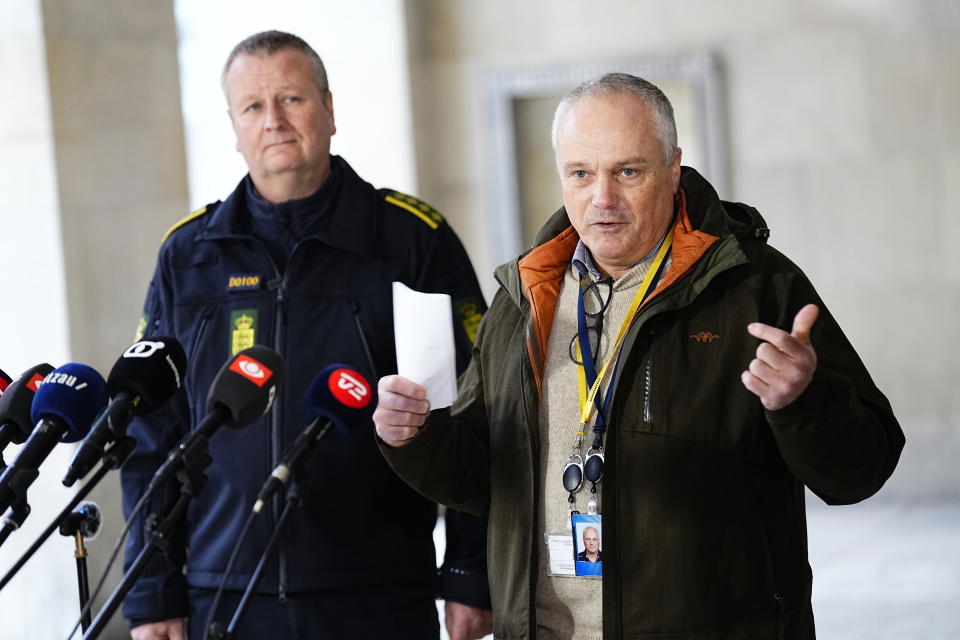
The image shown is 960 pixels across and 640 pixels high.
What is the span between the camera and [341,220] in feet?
8.79

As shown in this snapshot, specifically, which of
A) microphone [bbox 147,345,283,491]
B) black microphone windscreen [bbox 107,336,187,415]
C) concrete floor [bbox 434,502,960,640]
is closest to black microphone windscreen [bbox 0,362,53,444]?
black microphone windscreen [bbox 107,336,187,415]

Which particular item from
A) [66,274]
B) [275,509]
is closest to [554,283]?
[275,509]

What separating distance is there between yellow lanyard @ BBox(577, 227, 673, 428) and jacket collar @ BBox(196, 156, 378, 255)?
29.6 inches

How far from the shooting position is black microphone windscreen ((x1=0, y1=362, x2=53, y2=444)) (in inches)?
76.7

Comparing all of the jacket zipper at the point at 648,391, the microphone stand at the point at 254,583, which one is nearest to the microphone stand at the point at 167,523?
the microphone stand at the point at 254,583

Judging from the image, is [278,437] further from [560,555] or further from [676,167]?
[676,167]

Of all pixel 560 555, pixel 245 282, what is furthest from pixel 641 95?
pixel 245 282

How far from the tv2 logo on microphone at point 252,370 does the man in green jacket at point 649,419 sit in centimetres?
19

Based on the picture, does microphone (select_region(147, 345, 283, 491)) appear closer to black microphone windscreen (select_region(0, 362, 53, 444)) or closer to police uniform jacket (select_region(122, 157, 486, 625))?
black microphone windscreen (select_region(0, 362, 53, 444))

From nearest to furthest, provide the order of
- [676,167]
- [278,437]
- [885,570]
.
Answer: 1. [676,167]
2. [278,437]
3. [885,570]

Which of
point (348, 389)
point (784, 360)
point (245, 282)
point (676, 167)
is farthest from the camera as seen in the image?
point (245, 282)

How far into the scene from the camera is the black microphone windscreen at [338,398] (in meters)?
2.05

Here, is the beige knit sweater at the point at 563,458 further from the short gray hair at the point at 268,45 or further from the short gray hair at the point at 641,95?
the short gray hair at the point at 268,45

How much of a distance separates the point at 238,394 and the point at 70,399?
26 cm
